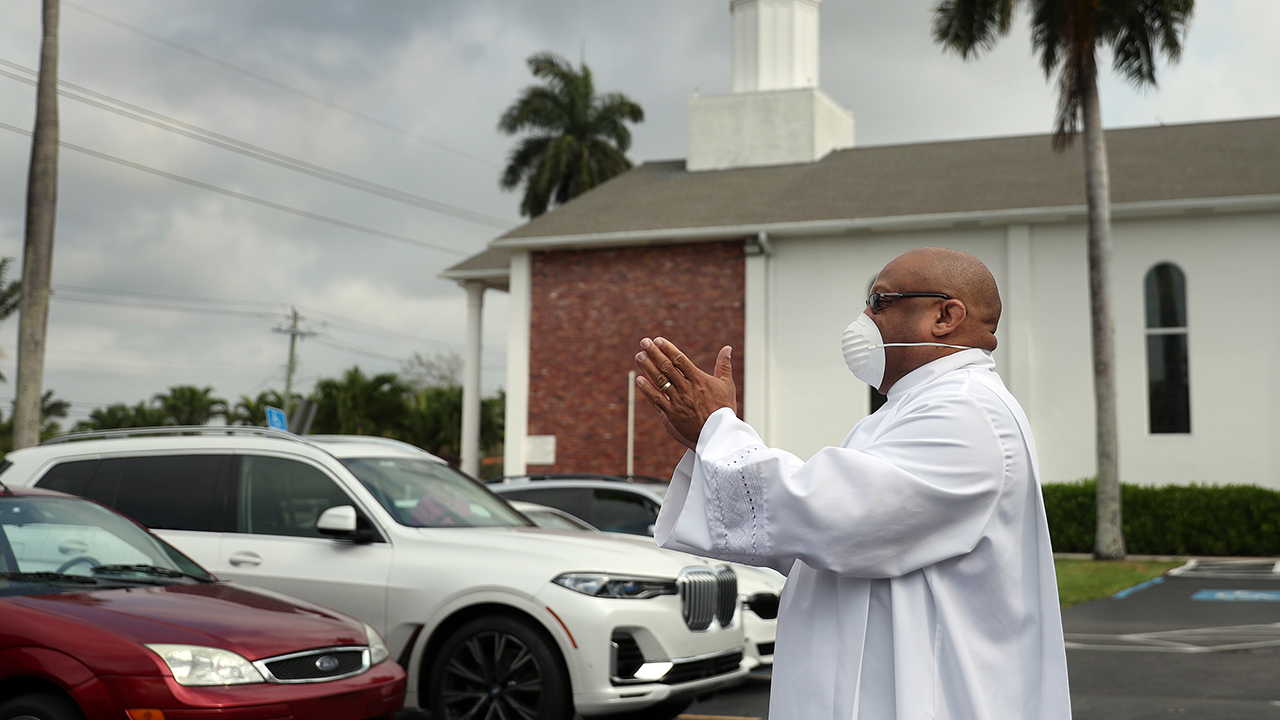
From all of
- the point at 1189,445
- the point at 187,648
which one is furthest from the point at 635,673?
the point at 1189,445

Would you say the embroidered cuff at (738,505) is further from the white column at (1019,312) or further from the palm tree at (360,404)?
the palm tree at (360,404)

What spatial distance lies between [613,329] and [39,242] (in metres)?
13.1

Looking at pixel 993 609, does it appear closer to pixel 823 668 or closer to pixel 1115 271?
pixel 823 668

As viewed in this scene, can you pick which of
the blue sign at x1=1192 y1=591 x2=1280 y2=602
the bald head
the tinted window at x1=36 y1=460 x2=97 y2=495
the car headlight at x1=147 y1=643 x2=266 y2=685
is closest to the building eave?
the blue sign at x1=1192 y1=591 x2=1280 y2=602

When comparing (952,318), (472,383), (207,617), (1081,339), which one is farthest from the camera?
(472,383)

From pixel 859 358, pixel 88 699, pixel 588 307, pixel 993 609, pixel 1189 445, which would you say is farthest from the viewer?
pixel 588 307

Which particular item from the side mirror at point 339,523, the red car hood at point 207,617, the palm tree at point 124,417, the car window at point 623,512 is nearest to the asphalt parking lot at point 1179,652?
the car window at point 623,512

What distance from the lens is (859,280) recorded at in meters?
24.2

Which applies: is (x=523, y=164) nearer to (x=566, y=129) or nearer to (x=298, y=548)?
(x=566, y=129)

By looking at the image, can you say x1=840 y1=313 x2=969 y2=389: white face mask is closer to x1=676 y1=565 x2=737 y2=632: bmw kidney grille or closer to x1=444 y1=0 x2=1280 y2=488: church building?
x1=676 y1=565 x2=737 y2=632: bmw kidney grille

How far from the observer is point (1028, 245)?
23.1 m

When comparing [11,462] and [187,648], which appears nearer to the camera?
[187,648]

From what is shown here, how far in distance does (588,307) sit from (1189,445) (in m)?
12.1

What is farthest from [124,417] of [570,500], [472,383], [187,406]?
[570,500]
